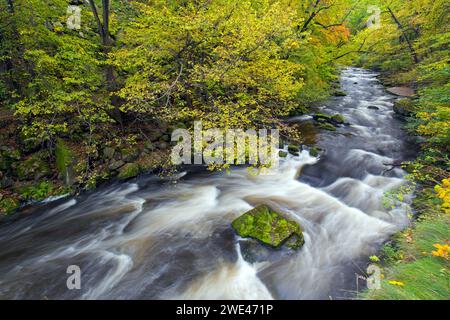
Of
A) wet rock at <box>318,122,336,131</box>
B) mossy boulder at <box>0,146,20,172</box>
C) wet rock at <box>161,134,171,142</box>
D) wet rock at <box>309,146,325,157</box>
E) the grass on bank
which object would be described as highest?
wet rock at <box>318,122,336,131</box>

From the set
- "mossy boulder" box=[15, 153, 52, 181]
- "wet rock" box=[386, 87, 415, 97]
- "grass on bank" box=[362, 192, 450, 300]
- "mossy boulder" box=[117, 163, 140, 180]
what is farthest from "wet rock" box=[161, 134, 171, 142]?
"wet rock" box=[386, 87, 415, 97]

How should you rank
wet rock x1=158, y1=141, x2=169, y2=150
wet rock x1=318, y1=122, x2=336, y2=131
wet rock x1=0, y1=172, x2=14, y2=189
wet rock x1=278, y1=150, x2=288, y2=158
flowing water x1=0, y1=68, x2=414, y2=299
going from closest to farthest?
flowing water x1=0, y1=68, x2=414, y2=299, wet rock x1=0, y1=172, x2=14, y2=189, wet rock x1=158, y1=141, x2=169, y2=150, wet rock x1=278, y1=150, x2=288, y2=158, wet rock x1=318, y1=122, x2=336, y2=131

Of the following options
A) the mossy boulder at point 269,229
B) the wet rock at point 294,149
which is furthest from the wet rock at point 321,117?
the mossy boulder at point 269,229

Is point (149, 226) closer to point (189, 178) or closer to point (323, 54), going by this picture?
point (189, 178)

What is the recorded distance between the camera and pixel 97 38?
9719 mm

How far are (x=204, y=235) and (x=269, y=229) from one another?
5.42ft

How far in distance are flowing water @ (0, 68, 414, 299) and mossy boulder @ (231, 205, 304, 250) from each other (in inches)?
10.8

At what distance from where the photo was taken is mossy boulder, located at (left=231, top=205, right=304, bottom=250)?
555 cm

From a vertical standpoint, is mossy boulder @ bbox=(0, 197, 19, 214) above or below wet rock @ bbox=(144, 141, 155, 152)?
below

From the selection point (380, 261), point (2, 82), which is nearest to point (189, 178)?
point (380, 261)

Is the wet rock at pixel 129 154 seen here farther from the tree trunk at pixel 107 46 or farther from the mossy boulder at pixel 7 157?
the mossy boulder at pixel 7 157

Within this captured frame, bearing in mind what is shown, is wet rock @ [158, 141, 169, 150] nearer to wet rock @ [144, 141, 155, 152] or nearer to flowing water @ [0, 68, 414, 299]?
wet rock @ [144, 141, 155, 152]
